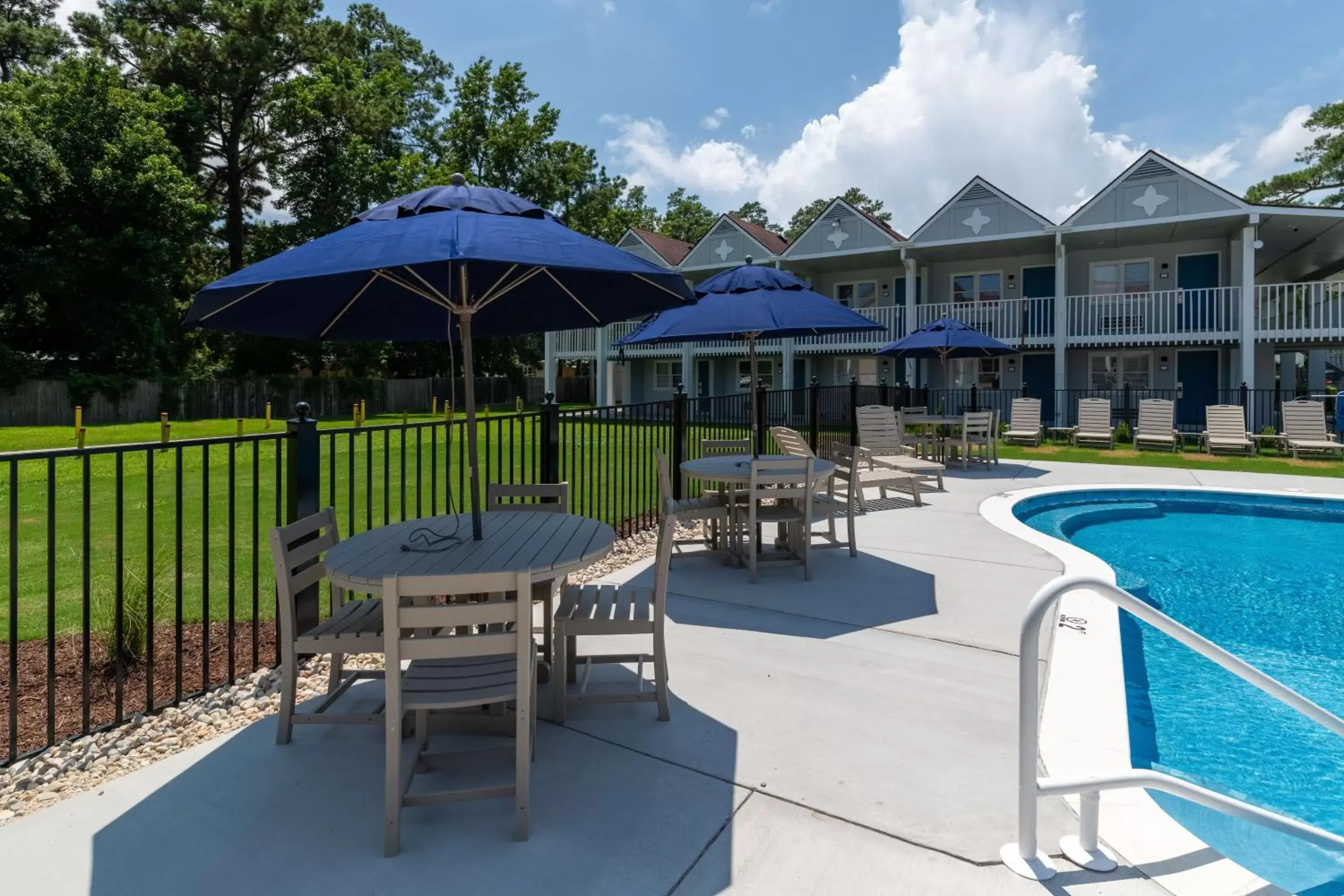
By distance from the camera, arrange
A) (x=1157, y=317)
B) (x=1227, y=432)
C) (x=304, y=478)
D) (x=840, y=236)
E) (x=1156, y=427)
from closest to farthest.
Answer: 1. (x=304, y=478)
2. (x=1227, y=432)
3. (x=1156, y=427)
4. (x=1157, y=317)
5. (x=840, y=236)

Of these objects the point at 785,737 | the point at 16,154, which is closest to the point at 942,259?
the point at 785,737

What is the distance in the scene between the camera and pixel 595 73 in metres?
20.2

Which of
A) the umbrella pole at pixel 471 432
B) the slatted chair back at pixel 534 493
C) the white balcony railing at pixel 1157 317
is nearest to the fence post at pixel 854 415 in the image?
the slatted chair back at pixel 534 493

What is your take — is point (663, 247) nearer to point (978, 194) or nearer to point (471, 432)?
point (978, 194)

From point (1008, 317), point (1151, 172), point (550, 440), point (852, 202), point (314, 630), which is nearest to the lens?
point (314, 630)

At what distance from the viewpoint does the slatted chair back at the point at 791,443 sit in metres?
8.50

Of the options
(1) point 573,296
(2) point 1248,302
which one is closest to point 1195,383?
(2) point 1248,302

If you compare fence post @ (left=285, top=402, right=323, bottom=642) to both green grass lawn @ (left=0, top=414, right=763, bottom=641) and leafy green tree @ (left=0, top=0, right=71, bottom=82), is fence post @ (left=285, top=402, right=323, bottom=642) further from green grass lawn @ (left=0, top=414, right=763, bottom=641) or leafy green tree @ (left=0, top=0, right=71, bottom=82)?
leafy green tree @ (left=0, top=0, right=71, bottom=82)

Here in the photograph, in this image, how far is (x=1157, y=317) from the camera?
64.8ft

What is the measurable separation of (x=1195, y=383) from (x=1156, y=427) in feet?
17.8

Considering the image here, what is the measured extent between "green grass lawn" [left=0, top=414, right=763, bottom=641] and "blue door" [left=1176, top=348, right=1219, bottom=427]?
13.6 meters

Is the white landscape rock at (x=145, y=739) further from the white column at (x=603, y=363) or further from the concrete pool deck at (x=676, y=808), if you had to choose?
the white column at (x=603, y=363)

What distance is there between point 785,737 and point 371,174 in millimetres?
37178

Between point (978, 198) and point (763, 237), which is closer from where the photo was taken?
point (978, 198)
